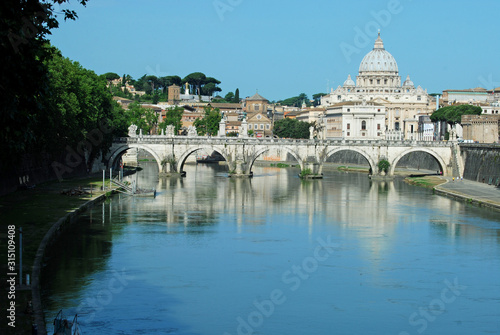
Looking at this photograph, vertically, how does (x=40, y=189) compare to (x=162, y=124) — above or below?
below

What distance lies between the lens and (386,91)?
18275cm

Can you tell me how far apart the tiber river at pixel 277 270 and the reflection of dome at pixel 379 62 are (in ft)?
447

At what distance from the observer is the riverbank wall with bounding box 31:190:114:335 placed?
1980cm

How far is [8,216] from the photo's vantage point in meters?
36.1

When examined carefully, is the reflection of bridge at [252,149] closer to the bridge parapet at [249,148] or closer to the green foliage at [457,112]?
the bridge parapet at [249,148]

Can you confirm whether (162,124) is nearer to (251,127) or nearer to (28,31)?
(251,127)

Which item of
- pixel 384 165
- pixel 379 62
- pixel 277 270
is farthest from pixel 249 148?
pixel 379 62

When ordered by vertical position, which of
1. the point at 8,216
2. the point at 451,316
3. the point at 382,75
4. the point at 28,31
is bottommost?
the point at 451,316

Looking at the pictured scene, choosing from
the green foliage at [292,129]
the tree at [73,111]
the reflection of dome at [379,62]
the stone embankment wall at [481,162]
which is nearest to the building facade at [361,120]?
the green foliage at [292,129]

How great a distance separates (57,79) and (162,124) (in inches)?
3004

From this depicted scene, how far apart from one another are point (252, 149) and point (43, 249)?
165ft

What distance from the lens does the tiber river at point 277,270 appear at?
77.0 ft

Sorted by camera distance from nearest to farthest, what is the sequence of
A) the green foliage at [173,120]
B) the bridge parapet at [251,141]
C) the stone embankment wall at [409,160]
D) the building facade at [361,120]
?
the bridge parapet at [251,141] → the stone embankment wall at [409,160] → the green foliage at [173,120] → the building facade at [361,120]

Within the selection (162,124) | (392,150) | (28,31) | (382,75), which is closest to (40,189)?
(28,31)
